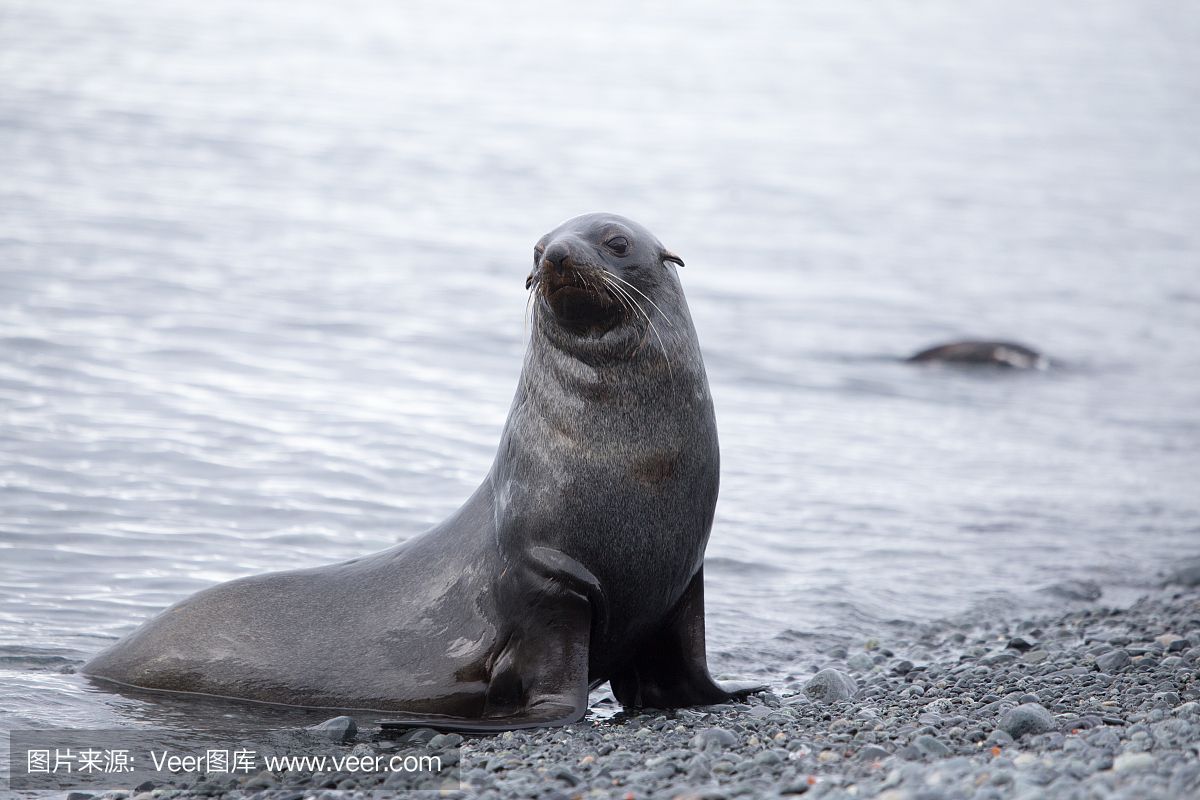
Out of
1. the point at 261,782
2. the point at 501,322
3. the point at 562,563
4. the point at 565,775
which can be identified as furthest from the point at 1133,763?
the point at 501,322

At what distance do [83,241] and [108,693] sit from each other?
13106mm

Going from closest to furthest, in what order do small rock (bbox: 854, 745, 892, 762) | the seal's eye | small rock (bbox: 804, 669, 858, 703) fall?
small rock (bbox: 854, 745, 892, 762), the seal's eye, small rock (bbox: 804, 669, 858, 703)

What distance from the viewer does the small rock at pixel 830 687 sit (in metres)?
7.09

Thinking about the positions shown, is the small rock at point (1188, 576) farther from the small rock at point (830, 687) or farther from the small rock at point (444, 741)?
the small rock at point (444, 741)

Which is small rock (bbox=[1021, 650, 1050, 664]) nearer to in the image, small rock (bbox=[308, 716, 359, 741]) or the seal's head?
the seal's head

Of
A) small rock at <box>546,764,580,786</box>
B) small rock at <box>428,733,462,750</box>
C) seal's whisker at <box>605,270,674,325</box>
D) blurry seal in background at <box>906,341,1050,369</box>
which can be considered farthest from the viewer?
blurry seal in background at <box>906,341,1050,369</box>

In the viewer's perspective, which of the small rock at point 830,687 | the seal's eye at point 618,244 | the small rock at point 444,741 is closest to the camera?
the small rock at point 444,741

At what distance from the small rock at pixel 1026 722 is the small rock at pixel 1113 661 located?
1518mm

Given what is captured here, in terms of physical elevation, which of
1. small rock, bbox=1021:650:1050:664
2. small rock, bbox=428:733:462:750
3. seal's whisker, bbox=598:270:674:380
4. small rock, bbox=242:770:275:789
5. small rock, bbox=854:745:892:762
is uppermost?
seal's whisker, bbox=598:270:674:380

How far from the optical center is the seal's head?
6.38 metres

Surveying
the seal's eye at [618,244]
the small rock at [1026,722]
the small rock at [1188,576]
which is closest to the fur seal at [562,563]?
the seal's eye at [618,244]

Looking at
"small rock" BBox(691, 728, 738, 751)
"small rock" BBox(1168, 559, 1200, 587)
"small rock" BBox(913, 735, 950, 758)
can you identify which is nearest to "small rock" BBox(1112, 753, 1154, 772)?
"small rock" BBox(913, 735, 950, 758)

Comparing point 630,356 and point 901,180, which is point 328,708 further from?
point 901,180

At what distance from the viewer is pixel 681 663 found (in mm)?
6887
